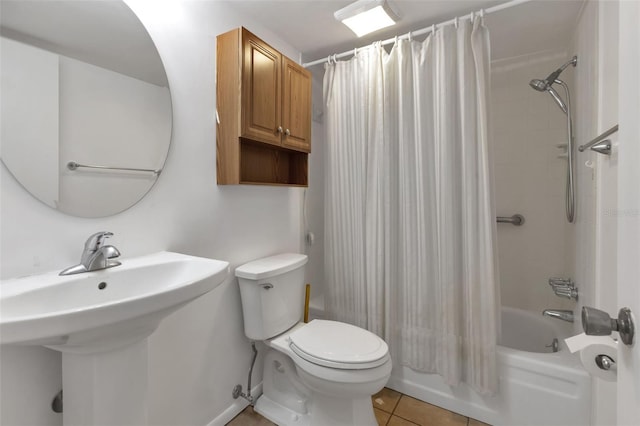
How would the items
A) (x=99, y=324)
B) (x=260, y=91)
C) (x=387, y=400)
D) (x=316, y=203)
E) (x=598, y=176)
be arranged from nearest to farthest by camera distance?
(x=99, y=324) → (x=598, y=176) → (x=260, y=91) → (x=387, y=400) → (x=316, y=203)

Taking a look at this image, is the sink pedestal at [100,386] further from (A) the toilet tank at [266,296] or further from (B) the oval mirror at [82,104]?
(A) the toilet tank at [266,296]

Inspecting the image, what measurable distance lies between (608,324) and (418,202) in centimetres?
116

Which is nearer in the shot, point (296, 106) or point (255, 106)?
point (255, 106)

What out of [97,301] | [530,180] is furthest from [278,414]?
[530,180]

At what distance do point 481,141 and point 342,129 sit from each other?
81cm

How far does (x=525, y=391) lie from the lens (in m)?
1.42

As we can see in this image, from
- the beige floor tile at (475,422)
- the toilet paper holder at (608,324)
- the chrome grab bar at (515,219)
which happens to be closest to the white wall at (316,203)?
the beige floor tile at (475,422)

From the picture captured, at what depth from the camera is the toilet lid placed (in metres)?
1.24

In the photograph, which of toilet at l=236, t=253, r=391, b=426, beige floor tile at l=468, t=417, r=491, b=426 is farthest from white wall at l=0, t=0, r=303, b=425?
beige floor tile at l=468, t=417, r=491, b=426

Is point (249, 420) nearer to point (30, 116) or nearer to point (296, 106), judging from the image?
point (30, 116)

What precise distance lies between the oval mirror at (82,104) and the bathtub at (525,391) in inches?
70.9

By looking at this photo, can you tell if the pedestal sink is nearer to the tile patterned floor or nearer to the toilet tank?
the toilet tank

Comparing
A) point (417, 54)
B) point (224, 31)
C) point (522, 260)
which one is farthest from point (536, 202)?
point (224, 31)

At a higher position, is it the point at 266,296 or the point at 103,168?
the point at 103,168
